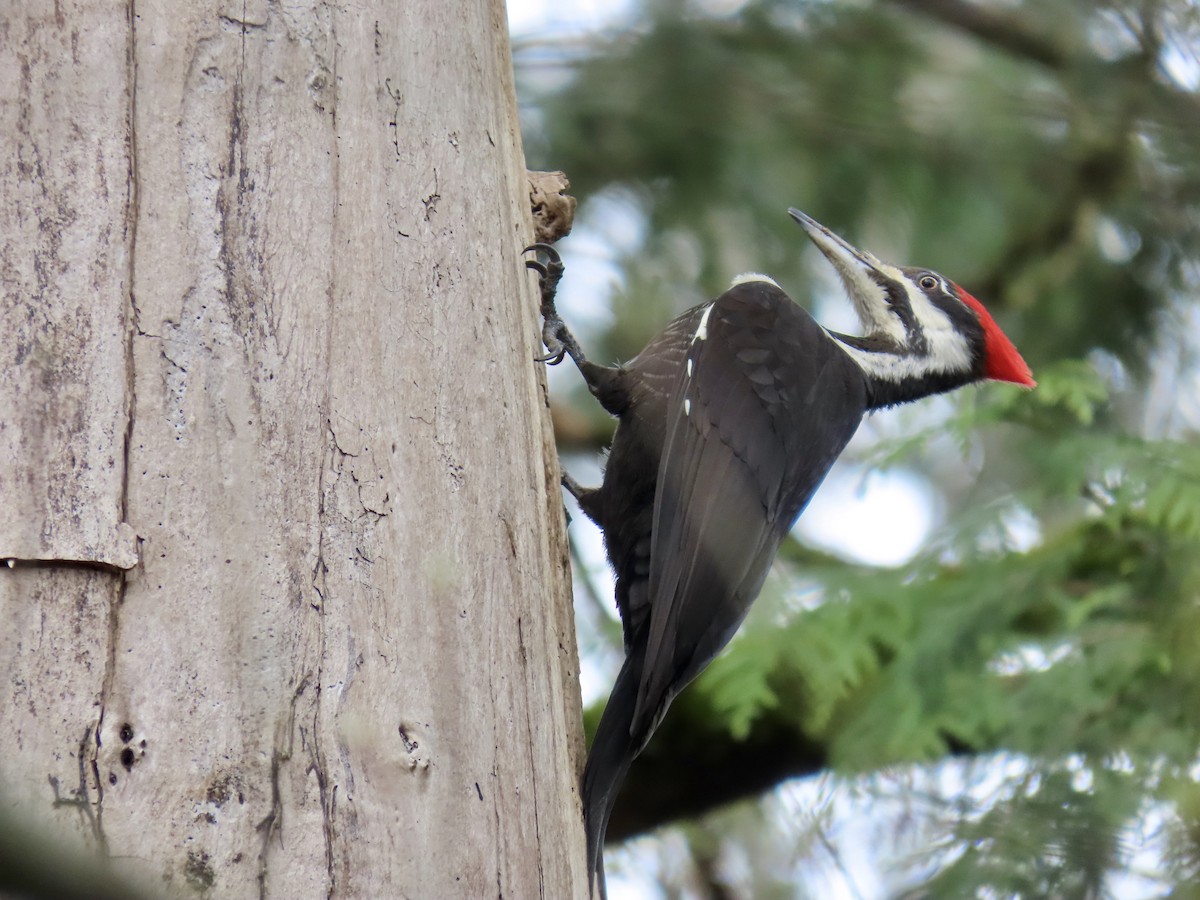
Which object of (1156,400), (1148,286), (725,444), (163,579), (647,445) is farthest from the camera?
(1156,400)

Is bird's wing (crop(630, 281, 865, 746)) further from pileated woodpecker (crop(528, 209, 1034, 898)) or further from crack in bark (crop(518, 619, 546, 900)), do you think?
crack in bark (crop(518, 619, 546, 900))

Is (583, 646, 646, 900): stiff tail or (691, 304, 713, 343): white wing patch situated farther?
(691, 304, 713, 343): white wing patch

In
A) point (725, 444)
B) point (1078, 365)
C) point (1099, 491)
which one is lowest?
point (1099, 491)

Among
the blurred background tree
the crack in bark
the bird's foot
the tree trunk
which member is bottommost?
the blurred background tree

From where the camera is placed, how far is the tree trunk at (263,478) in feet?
5.06

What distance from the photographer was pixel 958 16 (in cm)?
482

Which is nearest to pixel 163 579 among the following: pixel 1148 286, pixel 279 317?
pixel 279 317

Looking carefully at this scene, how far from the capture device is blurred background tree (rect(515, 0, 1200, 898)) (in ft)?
10.2

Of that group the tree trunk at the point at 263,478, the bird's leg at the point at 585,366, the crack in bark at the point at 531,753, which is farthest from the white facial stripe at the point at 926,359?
the crack in bark at the point at 531,753

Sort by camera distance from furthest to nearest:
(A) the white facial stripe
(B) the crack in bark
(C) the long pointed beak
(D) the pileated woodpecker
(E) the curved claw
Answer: (C) the long pointed beak → (A) the white facial stripe → (E) the curved claw → (D) the pileated woodpecker → (B) the crack in bark

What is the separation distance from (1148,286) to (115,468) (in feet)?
13.4

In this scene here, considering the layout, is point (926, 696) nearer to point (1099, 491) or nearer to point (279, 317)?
point (1099, 491)

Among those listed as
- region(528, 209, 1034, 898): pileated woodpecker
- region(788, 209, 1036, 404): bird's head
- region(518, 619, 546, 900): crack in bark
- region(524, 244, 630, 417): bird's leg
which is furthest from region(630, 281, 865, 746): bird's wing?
region(518, 619, 546, 900): crack in bark

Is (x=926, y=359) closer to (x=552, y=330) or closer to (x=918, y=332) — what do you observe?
(x=918, y=332)
